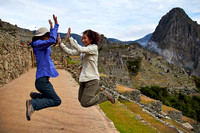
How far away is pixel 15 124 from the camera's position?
312 centimetres

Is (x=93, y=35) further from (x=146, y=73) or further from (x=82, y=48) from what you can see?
(x=146, y=73)

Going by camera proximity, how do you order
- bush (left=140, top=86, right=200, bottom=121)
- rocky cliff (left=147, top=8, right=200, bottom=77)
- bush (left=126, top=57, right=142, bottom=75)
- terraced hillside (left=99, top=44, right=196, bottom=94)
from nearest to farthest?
bush (left=140, top=86, right=200, bottom=121) < terraced hillside (left=99, top=44, right=196, bottom=94) < bush (left=126, top=57, right=142, bottom=75) < rocky cliff (left=147, top=8, right=200, bottom=77)

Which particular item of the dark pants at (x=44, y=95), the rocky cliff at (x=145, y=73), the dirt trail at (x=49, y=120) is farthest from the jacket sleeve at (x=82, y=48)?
the rocky cliff at (x=145, y=73)

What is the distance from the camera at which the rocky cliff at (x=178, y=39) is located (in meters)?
134

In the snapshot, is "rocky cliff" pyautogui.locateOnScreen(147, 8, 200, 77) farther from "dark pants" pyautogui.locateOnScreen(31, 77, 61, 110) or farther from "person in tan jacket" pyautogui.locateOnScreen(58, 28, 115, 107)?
"dark pants" pyautogui.locateOnScreen(31, 77, 61, 110)

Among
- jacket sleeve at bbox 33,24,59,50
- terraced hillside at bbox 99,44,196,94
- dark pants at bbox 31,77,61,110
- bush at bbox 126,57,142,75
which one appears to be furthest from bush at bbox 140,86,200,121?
jacket sleeve at bbox 33,24,59,50

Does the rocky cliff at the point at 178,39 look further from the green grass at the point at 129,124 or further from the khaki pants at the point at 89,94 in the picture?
the khaki pants at the point at 89,94

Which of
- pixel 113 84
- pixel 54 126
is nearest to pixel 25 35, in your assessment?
pixel 113 84

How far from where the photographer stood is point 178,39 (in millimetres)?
152000

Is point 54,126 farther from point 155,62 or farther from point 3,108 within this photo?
point 155,62

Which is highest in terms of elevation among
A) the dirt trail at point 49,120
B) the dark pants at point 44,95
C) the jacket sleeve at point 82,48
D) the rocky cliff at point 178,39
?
the rocky cliff at point 178,39

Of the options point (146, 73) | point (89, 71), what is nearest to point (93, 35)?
point (89, 71)

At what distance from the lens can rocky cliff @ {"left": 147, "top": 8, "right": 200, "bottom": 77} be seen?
134m

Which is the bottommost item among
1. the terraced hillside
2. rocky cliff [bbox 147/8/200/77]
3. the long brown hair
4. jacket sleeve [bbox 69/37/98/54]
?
the terraced hillside
